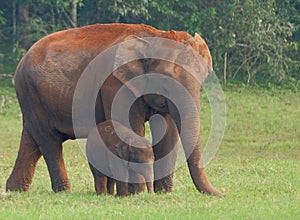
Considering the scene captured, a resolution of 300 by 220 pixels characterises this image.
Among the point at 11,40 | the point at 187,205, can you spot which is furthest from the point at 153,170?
the point at 11,40

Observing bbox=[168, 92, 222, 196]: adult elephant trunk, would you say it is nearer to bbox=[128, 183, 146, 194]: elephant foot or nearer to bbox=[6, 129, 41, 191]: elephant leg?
bbox=[128, 183, 146, 194]: elephant foot

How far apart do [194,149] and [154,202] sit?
0.78 m

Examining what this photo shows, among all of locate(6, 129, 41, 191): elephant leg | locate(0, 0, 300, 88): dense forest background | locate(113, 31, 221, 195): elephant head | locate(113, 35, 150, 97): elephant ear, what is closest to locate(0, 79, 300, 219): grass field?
locate(6, 129, 41, 191): elephant leg

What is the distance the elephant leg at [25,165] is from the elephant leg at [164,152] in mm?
1699

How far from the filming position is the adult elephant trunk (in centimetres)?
1146

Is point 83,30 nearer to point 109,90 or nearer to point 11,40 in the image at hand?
point 109,90

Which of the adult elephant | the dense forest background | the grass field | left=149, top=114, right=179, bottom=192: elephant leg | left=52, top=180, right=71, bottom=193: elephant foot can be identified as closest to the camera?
the grass field

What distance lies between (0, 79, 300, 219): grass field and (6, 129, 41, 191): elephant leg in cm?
23

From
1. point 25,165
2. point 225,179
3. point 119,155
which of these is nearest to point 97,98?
point 119,155

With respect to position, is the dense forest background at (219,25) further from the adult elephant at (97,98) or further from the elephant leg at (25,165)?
the adult elephant at (97,98)

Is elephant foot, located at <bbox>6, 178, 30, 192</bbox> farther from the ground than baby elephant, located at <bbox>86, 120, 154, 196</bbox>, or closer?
closer

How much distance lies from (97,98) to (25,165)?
5.05ft

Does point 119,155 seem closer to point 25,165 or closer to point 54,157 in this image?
point 54,157

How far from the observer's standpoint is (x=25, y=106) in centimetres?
1295
